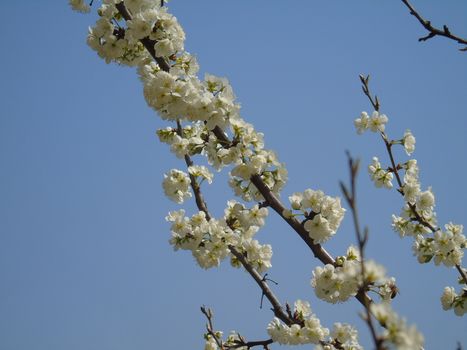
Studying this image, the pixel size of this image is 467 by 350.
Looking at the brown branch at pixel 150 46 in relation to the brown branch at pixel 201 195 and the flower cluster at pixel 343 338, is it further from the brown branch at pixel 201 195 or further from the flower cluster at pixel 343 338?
the flower cluster at pixel 343 338

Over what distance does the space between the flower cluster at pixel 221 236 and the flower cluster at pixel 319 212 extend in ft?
1.60

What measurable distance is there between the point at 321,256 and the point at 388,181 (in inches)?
94.8

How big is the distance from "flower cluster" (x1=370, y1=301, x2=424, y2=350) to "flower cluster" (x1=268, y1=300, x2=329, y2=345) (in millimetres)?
2678

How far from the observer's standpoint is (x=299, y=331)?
4266 mm

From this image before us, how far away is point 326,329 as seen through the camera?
4.36 m

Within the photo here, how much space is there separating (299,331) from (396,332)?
9.37ft

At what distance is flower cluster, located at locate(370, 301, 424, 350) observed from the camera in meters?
1.41

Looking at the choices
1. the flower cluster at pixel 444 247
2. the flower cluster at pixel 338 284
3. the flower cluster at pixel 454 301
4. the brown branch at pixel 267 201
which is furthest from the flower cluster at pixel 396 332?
the flower cluster at pixel 444 247

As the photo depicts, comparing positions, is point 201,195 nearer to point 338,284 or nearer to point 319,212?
point 319,212

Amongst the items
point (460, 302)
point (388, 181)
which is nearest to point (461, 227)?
point (460, 302)

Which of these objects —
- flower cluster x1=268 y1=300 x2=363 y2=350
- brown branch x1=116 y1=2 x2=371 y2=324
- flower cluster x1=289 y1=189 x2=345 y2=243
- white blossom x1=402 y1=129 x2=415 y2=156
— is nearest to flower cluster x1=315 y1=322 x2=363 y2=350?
flower cluster x1=268 y1=300 x2=363 y2=350

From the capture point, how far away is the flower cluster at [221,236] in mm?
4582

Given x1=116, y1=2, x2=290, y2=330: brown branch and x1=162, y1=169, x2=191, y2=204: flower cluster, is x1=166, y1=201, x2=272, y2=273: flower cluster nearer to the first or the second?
x1=116, y1=2, x2=290, y2=330: brown branch

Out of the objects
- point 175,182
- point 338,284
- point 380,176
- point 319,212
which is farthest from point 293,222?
point 380,176
